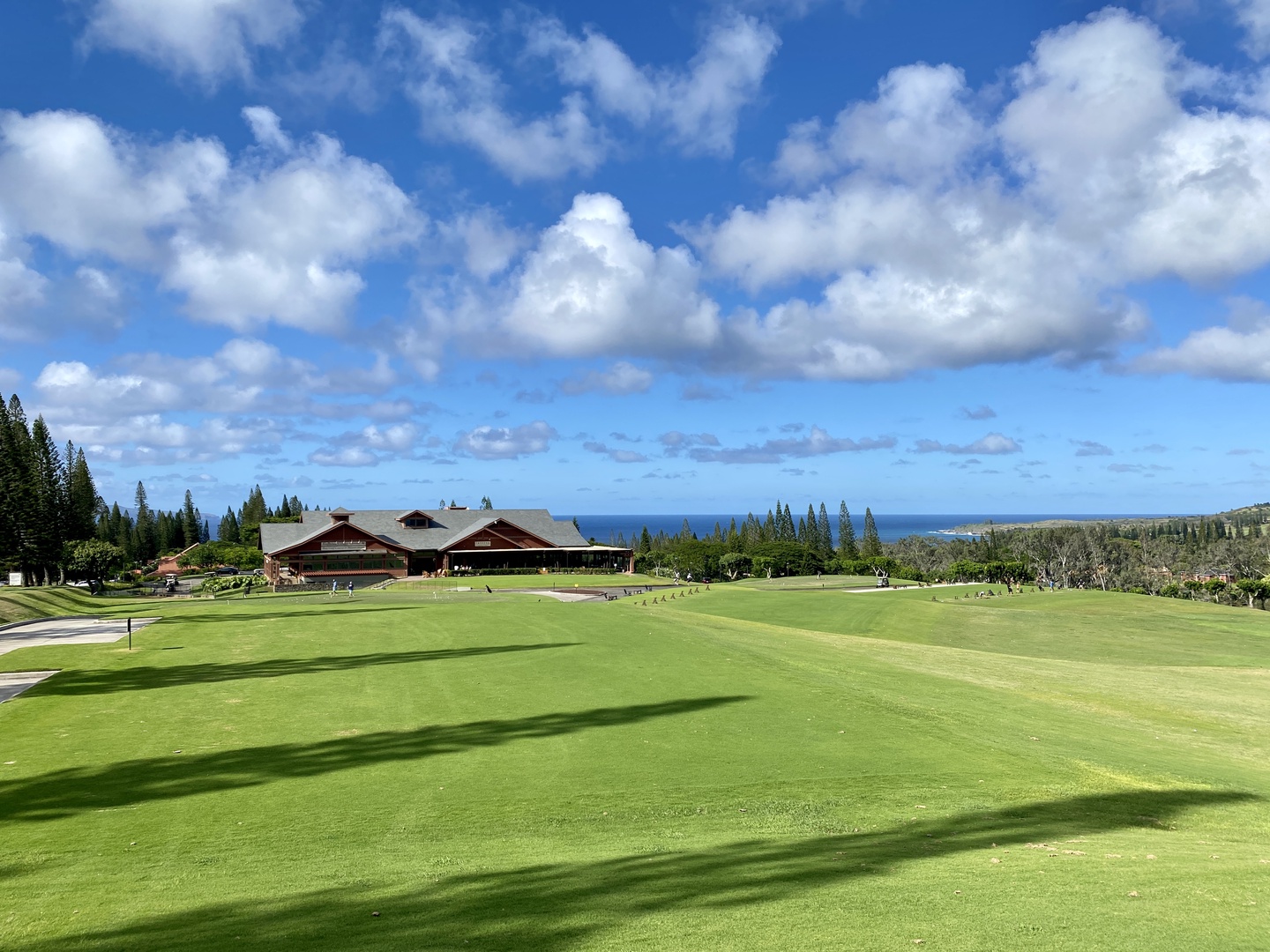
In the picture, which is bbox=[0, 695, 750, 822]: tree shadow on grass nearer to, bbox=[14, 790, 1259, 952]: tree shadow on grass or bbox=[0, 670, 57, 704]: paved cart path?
bbox=[14, 790, 1259, 952]: tree shadow on grass

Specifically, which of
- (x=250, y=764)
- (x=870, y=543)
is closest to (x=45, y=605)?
(x=250, y=764)

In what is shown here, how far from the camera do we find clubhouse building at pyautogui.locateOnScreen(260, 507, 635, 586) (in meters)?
78.9

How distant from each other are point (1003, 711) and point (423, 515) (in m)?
78.1

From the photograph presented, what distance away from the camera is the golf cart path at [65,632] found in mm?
26208

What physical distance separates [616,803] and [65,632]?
2764cm

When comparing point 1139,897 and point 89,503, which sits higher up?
point 89,503

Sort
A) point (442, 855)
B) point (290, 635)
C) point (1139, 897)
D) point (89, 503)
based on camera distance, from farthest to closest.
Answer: point (89, 503), point (290, 635), point (442, 855), point (1139, 897)

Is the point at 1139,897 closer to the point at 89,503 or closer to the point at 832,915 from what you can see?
the point at 832,915

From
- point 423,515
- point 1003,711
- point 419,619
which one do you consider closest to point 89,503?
point 423,515

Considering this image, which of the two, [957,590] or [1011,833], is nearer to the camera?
[1011,833]

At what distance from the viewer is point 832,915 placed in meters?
6.69

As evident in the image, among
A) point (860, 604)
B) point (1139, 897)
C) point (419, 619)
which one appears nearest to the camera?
point (1139, 897)

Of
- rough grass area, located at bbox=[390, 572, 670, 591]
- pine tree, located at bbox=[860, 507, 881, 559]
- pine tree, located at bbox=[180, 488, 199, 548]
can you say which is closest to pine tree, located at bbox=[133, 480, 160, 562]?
pine tree, located at bbox=[180, 488, 199, 548]

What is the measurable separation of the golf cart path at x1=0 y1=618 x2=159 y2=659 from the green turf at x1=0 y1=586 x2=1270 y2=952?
2.56 m
